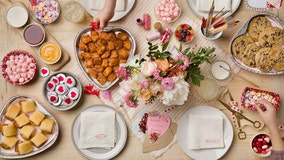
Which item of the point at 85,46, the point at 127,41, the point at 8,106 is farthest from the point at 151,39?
the point at 8,106

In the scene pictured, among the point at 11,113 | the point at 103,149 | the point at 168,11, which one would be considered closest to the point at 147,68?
the point at 168,11

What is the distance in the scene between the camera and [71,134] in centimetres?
212

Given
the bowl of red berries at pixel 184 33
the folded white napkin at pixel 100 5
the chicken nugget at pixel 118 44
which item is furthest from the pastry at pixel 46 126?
the bowl of red berries at pixel 184 33

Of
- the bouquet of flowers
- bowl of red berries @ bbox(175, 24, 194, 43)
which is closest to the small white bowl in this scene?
bowl of red berries @ bbox(175, 24, 194, 43)

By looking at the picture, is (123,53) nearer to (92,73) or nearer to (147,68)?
(92,73)

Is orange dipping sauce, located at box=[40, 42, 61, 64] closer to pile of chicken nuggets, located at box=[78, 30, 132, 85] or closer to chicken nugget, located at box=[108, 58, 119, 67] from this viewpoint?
pile of chicken nuggets, located at box=[78, 30, 132, 85]

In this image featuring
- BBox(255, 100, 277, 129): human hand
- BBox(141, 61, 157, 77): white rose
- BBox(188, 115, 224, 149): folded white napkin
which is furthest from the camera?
BBox(188, 115, 224, 149): folded white napkin

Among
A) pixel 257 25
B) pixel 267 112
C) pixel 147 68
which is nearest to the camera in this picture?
pixel 147 68

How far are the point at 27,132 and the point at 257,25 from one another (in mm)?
1268

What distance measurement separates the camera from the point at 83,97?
2.15 metres

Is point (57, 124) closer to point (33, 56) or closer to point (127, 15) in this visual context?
point (33, 56)

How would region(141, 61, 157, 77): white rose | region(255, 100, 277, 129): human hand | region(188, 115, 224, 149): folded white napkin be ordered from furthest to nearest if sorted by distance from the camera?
region(188, 115, 224, 149): folded white napkin
region(255, 100, 277, 129): human hand
region(141, 61, 157, 77): white rose

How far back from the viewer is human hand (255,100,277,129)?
1972 mm

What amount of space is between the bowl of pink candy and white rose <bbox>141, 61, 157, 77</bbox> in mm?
450
